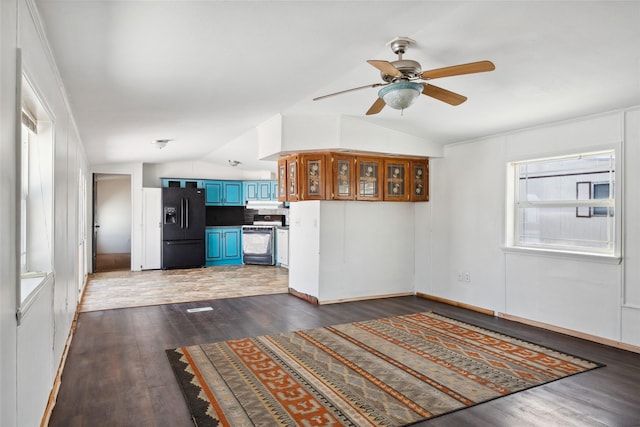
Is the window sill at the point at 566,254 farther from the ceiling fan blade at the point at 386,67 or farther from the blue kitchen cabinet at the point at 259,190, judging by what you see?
the blue kitchen cabinet at the point at 259,190

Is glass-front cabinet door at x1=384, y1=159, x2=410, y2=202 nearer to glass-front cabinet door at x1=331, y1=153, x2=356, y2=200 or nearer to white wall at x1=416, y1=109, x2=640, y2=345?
white wall at x1=416, y1=109, x2=640, y2=345

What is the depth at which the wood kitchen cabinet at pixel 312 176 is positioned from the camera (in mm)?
5598

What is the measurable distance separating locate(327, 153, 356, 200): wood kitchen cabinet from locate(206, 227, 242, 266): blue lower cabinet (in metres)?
4.84

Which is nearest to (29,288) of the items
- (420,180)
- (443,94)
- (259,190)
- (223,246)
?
(443,94)

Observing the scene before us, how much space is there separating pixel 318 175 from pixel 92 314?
334 centimetres

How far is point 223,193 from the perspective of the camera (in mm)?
9984

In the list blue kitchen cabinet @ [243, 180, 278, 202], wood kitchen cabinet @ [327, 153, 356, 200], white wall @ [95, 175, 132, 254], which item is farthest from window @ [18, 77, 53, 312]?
white wall @ [95, 175, 132, 254]

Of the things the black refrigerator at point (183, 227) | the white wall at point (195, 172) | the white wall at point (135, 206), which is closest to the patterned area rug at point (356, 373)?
the black refrigerator at point (183, 227)

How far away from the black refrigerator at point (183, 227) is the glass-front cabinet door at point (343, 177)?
15.2 feet

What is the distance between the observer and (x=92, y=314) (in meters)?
5.00

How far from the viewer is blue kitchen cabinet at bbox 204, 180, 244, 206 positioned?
9836 mm

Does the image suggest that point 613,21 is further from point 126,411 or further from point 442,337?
point 126,411

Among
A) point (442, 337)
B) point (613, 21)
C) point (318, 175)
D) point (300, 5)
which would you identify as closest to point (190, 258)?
point (318, 175)

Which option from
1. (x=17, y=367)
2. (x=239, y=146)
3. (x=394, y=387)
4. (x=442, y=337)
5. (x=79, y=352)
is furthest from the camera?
(x=239, y=146)
